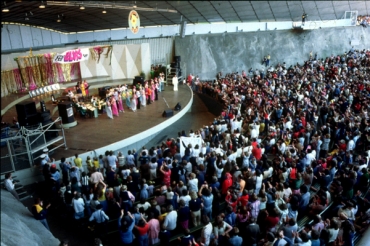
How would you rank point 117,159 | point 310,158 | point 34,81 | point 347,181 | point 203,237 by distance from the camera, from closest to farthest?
point 203,237 → point 347,181 → point 310,158 → point 117,159 → point 34,81

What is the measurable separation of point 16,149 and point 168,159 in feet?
16.6

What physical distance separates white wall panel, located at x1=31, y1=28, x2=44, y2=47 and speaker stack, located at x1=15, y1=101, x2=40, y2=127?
17590 mm

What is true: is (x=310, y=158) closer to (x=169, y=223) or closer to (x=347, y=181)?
(x=347, y=181)

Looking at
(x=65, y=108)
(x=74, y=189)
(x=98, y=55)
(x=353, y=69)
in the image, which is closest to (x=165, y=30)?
(x=98, y=55)

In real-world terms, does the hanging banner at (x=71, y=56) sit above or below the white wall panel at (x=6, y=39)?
below

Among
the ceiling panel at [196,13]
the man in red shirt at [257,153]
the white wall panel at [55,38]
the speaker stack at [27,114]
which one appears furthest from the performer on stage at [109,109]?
the white wall panel at [55,38]

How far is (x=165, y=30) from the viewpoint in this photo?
95.0ft

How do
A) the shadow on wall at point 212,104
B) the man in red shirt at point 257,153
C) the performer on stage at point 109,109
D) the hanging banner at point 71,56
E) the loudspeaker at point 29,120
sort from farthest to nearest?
1. the shadow on wall at point 212,104
2. the hanging banner at point 71,56
3. the performer on stage at point 109,109
4. the loudspeaker at point 29,120
5. the man in red shirt at point 257,153

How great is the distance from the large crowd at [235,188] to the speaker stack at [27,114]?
2.68m

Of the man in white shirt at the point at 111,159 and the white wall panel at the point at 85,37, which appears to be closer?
the man in white shirt at the point at 111,159

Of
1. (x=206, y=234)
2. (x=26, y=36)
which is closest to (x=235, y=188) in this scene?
(x=206, y=234)

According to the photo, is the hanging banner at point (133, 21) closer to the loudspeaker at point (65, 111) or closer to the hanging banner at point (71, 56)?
the loudspeaker at point (65, 111)

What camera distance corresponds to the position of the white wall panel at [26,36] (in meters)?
25.6

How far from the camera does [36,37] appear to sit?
26.8 meters
